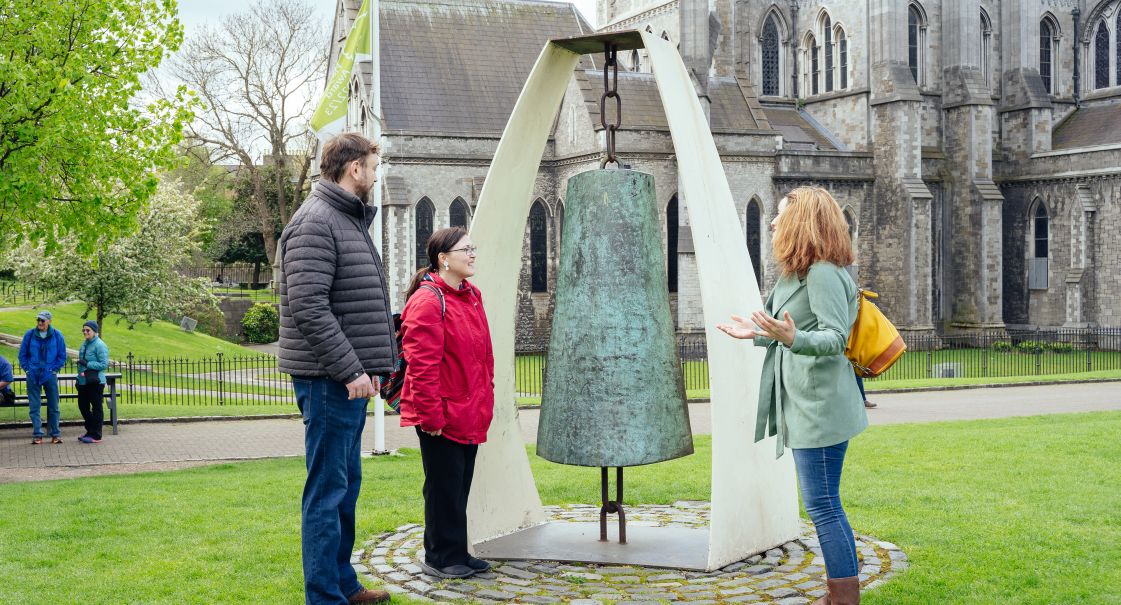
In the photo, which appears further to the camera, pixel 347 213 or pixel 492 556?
pixel 492 556

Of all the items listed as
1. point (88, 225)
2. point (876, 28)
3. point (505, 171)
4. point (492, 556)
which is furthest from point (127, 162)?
point (876, 28)

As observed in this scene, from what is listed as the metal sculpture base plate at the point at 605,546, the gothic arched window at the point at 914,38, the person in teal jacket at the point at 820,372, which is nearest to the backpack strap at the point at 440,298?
the person in teal jacket at the point at 820,372

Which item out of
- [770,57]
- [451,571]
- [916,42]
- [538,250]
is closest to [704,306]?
[451,571]

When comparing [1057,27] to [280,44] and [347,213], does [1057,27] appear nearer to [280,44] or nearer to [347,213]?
[280,44]

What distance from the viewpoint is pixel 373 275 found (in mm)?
5516

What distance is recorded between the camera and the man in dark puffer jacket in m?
5.20

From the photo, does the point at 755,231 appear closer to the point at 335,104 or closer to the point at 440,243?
the point at 335,104

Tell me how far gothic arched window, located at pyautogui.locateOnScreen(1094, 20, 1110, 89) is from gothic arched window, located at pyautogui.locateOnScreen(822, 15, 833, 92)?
11825mm

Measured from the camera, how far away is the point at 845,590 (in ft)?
17.9

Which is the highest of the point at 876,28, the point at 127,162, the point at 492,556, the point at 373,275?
the point at 876,28

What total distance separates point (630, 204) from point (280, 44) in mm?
44613

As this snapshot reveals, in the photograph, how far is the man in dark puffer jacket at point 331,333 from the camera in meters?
5.20

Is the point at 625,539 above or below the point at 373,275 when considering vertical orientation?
below

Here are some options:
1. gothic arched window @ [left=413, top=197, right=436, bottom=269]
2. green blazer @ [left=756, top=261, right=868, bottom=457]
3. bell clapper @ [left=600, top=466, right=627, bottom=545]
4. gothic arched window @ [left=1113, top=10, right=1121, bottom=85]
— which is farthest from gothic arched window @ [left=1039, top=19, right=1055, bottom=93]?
green blazer @ [left=756, top=261, right=868, bottom=457]
